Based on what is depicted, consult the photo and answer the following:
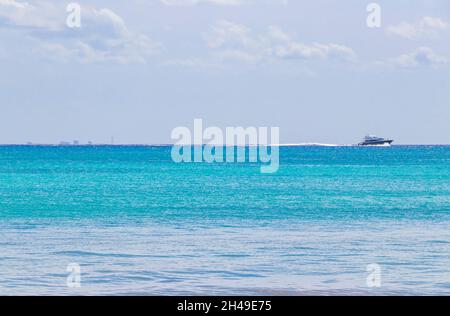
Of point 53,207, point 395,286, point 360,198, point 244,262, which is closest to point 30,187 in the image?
point 53,207

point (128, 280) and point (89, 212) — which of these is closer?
point (128, 280)

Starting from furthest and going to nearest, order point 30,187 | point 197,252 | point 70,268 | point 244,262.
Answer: point 30,187
point 197,252
point 244,262
point 70,268

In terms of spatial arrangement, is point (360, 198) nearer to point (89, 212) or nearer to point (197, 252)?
point (89, 212)

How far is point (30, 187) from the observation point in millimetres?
78688

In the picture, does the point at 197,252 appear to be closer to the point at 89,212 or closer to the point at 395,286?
the point at 395,286

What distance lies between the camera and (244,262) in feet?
94.6

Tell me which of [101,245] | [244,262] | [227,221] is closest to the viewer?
[244,262]

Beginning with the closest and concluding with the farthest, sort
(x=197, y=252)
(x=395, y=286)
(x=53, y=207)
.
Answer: (x=395, y=286) < (x=197, y=252) < (x=53, y=207)

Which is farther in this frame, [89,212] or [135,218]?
[89,212]

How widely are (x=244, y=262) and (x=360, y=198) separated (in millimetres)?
35817

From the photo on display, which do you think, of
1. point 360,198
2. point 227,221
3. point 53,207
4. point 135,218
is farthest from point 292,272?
point 360,198

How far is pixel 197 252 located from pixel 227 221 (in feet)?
46.1
